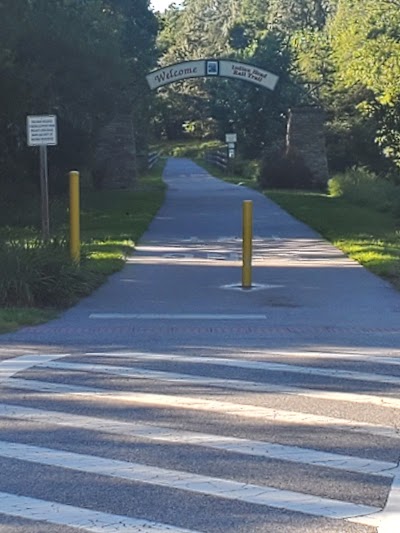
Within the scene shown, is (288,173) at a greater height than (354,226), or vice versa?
(288,173)

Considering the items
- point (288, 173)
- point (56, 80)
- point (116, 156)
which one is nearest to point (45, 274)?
point (56, 80)

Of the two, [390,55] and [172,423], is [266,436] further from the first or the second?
[390,55]

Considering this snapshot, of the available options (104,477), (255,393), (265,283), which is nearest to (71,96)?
(265,283)

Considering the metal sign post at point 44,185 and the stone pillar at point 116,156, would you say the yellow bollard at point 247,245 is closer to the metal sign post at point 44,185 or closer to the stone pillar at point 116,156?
the metal sign post at point 44,185

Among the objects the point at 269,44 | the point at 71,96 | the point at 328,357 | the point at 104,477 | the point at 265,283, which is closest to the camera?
the point at 104,477

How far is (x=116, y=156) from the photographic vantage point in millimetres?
39812

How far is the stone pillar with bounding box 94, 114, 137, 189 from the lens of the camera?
39.5 metres

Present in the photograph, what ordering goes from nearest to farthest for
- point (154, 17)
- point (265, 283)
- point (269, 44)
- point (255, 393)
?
point (255, 393) → point (265, 283) → point (154, 17) → point (269, 44)

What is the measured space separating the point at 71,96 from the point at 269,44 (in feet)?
107

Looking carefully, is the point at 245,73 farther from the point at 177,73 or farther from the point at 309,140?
the point at 309,140

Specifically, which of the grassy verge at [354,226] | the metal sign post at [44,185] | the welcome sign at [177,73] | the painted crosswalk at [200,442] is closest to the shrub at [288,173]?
the grassy verge at [354,226]

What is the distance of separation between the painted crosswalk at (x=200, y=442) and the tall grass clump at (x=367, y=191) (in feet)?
72.4

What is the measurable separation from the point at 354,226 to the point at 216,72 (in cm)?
580

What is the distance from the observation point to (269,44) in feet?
191
